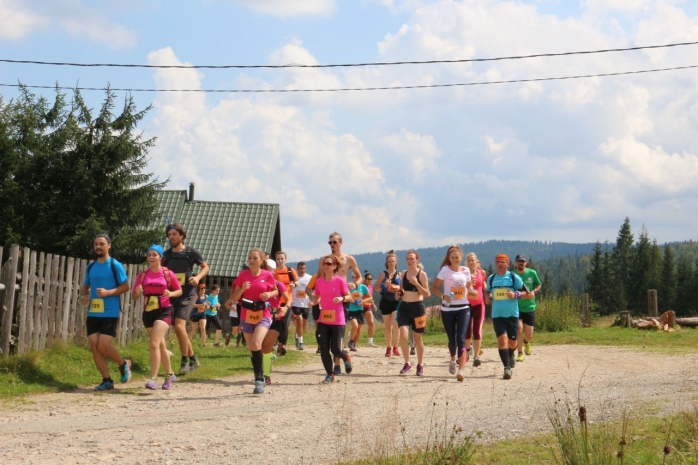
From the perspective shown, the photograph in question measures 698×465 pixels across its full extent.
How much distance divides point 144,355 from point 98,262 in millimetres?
3161

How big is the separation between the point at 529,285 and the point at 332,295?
15.8 ft

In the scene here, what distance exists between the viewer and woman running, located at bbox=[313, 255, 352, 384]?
40.7 ft

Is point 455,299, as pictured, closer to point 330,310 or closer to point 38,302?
point 330,310

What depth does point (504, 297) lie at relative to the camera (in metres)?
13.2

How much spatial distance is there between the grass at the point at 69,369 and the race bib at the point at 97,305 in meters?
1.09

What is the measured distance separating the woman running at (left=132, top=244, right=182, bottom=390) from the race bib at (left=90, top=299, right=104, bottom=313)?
1.43 ft

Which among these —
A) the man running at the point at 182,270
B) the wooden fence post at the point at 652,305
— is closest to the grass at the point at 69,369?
the man running at the point at 182,270

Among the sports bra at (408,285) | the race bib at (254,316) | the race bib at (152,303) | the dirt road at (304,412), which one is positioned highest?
the sports bra at (408,285)

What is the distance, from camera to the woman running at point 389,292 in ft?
50.8

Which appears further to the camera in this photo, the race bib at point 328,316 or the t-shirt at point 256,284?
the race bib at point 328,316

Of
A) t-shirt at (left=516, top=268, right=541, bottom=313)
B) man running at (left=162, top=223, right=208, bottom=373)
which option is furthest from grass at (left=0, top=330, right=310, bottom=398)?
t-shirt at (left=516, top=268, right=541, bottom=313)

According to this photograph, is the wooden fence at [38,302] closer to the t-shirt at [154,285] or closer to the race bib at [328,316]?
the t-shirt at [154,285]

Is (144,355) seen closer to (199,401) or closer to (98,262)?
(98,262)

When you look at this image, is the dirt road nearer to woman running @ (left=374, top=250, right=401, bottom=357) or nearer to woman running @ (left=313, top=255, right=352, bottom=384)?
woman running @ (left=313, top=255, right=352, bottom=384)
